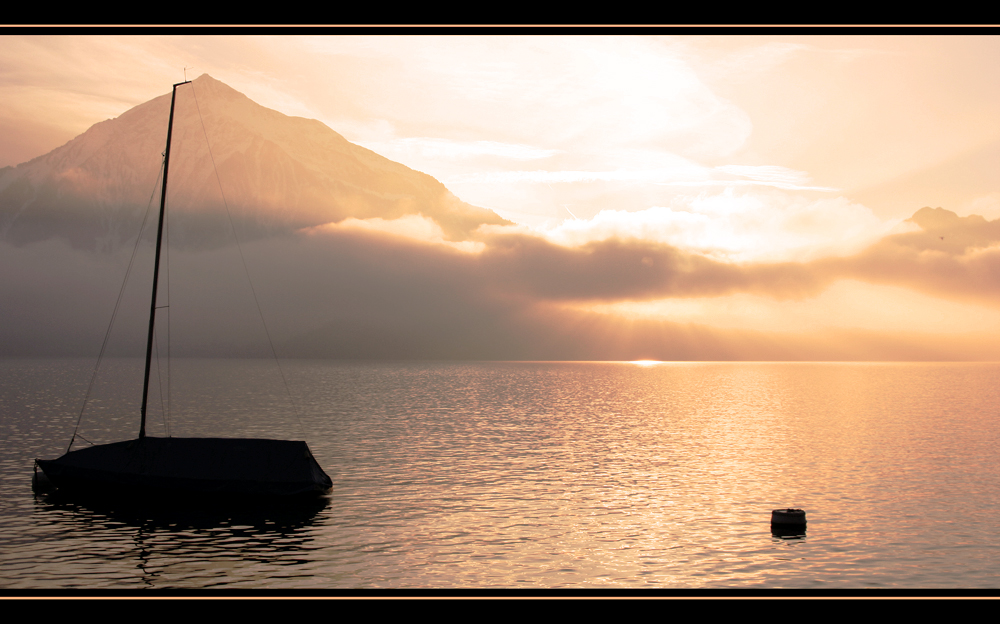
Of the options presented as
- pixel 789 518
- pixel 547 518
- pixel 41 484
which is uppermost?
pixel 41 484

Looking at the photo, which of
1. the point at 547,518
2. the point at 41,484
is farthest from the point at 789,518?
the point at 41,484

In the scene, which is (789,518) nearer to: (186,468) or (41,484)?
(186,468)

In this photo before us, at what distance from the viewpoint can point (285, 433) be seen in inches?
3580

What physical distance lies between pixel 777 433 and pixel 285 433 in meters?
73.5

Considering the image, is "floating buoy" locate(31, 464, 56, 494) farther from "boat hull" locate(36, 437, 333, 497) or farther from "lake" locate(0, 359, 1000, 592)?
"boat hull" locate(36, 437, 333, 497)

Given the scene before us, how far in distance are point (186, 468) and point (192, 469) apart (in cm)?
47

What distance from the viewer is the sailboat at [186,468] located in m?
45.8

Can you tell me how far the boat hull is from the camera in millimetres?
45844

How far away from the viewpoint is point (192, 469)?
46.5 metres

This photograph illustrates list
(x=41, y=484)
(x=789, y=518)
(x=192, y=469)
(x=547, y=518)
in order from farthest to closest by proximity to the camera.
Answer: (x=41, y=484)
(x=192, y=469)
(x=547, y=518)
(x=789, y=518)

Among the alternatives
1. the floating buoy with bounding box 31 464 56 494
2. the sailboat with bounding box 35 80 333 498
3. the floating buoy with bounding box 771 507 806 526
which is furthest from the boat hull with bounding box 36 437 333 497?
the floating buoy with bounding box 771 507 806 526
